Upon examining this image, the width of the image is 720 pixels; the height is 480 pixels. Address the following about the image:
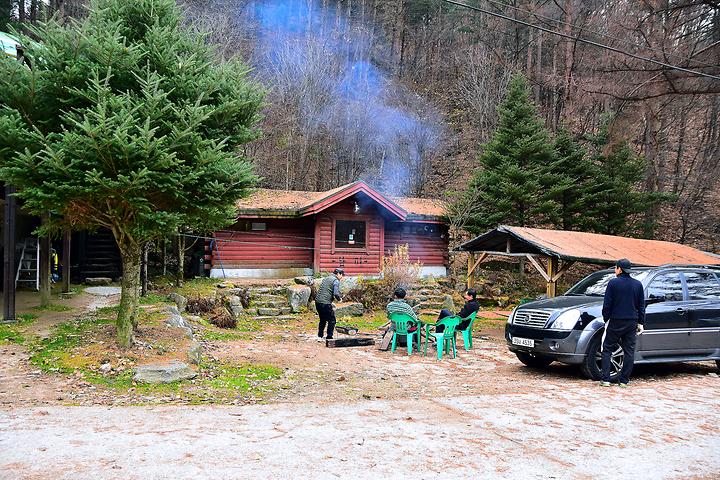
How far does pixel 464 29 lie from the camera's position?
3903cm

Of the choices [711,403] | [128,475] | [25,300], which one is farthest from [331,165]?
[128,475]

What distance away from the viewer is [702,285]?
368 inches

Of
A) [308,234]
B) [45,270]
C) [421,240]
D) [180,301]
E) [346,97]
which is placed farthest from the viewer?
[346,97]

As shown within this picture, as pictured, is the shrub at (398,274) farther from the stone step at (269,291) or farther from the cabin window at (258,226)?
the cabin window at (258,226)

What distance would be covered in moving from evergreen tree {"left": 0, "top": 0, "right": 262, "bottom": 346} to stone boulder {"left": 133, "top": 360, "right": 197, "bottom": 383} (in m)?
1.20

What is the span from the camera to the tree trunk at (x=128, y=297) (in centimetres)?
860

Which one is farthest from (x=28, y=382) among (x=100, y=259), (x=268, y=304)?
(x=100, y=259)

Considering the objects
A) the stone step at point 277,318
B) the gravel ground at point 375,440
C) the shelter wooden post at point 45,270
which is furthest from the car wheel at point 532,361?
the shelter wooden post at point 45,270

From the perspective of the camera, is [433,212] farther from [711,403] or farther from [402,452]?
[402,452]

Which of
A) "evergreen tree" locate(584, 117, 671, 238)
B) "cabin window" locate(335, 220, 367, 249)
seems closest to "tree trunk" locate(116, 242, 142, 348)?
"cabin window" locate(335, 220, 367, 249)

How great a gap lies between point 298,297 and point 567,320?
35.3 ft

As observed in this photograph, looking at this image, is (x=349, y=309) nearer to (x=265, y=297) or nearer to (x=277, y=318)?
(x=277, y=318)

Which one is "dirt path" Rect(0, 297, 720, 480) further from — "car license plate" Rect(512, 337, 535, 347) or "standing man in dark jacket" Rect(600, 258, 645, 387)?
"car license plate" Rect(512, 337, 535, 347)

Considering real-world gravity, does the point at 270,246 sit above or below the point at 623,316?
above
